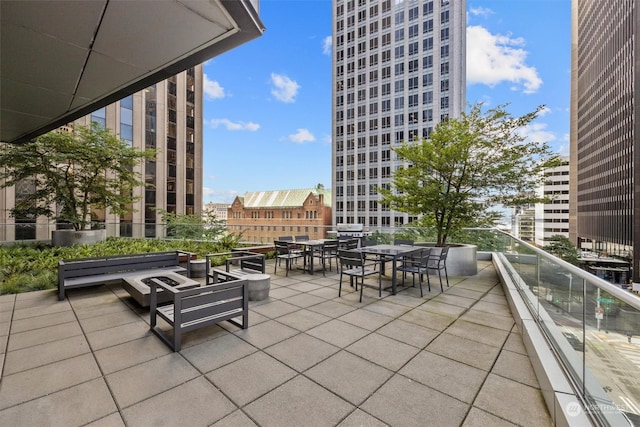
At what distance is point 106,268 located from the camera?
603 cm

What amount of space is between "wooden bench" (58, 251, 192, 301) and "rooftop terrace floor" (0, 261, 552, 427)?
60cm

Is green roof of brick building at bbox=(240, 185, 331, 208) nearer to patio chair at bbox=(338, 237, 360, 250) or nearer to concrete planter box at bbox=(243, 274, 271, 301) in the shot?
patio chair at bbox=(338, 237, 360, 250)

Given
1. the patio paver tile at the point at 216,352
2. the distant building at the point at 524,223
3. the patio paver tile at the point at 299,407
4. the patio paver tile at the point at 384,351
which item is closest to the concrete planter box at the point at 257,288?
the patio paver tile at the point at 216,352

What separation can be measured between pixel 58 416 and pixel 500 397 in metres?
3.76

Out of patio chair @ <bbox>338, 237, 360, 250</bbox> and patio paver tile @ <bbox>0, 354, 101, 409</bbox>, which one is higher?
patio chair @ <bbox>338, 237, 360, 250</bbox>

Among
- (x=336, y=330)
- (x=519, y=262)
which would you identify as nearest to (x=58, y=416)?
(x=336, y=330)

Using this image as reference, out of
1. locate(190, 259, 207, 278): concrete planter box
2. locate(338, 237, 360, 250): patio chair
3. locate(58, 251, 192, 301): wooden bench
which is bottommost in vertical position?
locate(190, 259, 207, 278): concrete planter box

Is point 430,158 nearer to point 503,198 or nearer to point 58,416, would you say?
point 503,198

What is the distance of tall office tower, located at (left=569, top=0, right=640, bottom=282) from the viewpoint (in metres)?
45.2

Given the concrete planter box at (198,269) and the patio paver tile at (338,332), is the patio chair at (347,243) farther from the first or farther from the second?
the patio paver tile at (338,332)

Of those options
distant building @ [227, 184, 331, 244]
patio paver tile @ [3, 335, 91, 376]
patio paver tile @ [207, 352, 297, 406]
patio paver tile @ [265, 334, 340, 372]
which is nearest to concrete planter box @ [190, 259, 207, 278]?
patio paver tile @ [3, 335, 91, 376]

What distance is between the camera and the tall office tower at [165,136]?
90.0 ft

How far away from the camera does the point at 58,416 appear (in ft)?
7.49

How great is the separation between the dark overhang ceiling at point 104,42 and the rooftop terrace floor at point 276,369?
394 cm
